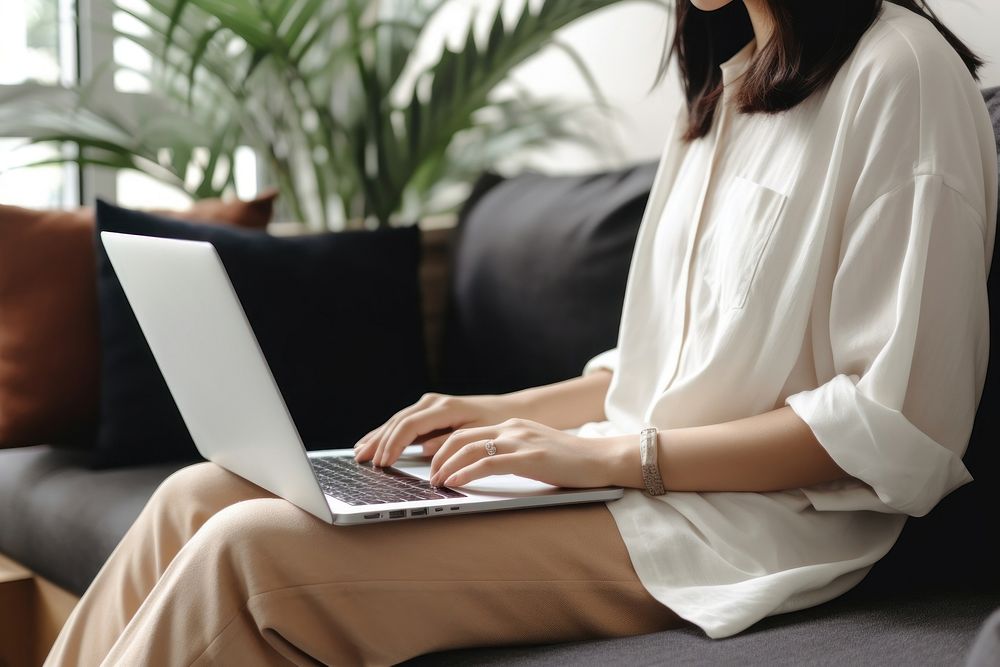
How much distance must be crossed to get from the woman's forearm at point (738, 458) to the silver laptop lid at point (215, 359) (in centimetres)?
Result: 29

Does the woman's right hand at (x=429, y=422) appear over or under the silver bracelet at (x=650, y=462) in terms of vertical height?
under

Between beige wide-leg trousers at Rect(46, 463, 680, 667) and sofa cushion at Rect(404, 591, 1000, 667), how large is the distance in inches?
1.2

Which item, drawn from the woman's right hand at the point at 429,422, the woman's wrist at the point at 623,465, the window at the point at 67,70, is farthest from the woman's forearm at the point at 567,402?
the window at the point at 67,70

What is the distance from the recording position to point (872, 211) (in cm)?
90

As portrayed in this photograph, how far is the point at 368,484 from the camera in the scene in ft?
3.18

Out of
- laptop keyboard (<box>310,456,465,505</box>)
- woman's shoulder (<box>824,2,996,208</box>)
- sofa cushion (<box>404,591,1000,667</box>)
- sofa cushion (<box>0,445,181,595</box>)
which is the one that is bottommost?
sofa cushion (<box>0,445,181,595</box>)

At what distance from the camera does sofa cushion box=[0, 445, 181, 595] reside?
53.6 inches

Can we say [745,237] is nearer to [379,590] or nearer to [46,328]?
[379,590]

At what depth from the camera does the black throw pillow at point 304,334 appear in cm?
155

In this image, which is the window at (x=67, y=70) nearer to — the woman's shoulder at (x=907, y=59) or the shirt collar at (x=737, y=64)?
the shirt collar at (x=737, y=64)

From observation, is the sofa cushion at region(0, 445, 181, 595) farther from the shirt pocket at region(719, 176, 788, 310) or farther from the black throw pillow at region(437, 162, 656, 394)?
the shirt pocket at region(719, 176, 788, 310)

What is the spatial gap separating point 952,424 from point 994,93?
1.27ft

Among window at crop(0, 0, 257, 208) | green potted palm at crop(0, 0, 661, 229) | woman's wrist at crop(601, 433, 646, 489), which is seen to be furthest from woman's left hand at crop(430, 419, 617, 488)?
window at crop(0, 0, 257, 208)

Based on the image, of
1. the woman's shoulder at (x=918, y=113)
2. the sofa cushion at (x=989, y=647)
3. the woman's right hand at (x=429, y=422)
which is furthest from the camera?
the woman's right hand at (x=429, y=422)
